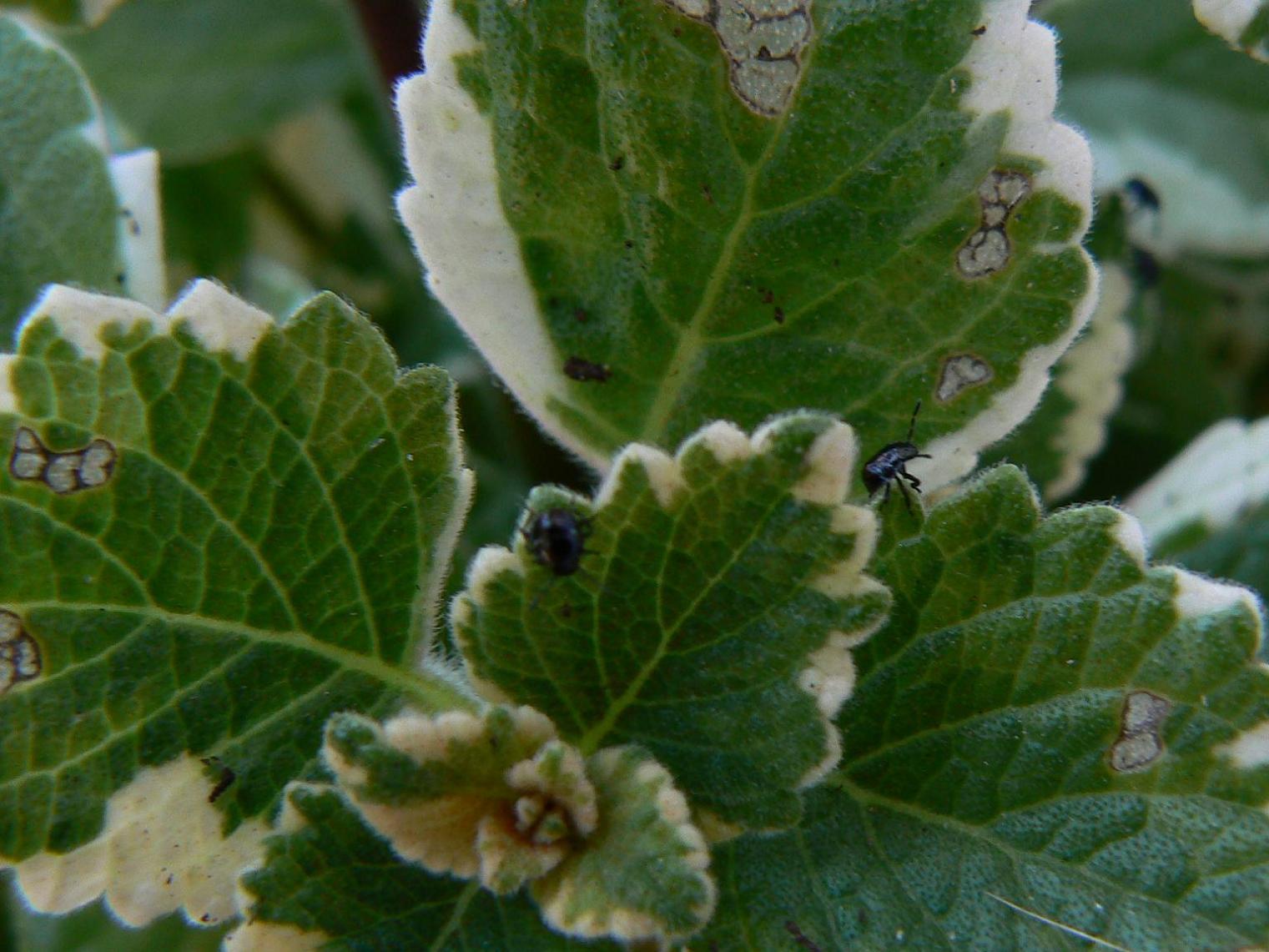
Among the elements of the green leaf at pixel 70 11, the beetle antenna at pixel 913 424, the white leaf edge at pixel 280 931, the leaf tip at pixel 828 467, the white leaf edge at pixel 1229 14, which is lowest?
the white leaf edge at pixel 280 931

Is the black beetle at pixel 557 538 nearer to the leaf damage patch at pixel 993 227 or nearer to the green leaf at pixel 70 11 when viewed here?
the leaf damage patch at pixel 993 227

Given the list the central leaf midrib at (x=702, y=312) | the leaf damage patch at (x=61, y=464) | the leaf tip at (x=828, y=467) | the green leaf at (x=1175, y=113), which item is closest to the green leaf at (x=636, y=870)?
the leaf tip at (x=828, y=467)

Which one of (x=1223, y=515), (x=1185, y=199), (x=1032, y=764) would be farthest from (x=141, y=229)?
(x=1185, y=199)

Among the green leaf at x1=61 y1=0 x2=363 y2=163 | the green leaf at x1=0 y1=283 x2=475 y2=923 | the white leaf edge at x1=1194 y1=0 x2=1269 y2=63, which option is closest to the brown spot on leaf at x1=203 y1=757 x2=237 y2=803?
the green leaf at x1=0 y1=283 x2=475 y2=923

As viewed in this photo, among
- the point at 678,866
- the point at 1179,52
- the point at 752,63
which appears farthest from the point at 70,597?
the point at 1179,52

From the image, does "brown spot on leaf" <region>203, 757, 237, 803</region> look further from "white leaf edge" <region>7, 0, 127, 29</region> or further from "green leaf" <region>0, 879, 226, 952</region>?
"white leaf edge" <region>7, 0, 127, 29</region>

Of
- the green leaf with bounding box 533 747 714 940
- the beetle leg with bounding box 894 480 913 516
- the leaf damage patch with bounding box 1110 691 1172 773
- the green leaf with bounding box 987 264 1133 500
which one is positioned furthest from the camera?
the green leaf with bounding box 987 264 1133 500
